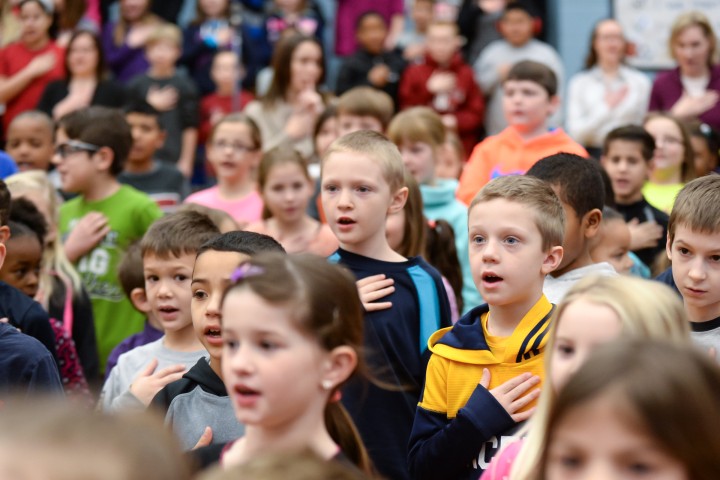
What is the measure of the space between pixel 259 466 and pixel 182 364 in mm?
2444

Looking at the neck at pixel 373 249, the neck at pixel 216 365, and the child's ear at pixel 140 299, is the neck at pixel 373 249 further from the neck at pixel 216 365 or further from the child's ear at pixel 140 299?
the child's ear at pixel 140 299

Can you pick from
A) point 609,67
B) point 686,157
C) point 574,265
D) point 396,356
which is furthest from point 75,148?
point 609,67

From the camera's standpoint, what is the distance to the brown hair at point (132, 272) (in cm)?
549

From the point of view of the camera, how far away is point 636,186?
22.0 ft

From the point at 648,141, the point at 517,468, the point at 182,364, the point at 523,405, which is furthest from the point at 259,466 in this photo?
the point at 648,141

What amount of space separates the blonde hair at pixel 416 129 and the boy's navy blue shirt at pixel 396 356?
2.45 m

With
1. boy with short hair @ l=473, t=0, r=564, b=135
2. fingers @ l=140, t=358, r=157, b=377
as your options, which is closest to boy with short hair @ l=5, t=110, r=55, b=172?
fingers @ l=140, t=358, r=157, b=377

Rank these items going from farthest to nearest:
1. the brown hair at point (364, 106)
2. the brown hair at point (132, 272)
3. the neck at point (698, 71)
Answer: the neck at point (698, 71)
the brown hair at point (364, 106)
the brown hair at point (132, 272)

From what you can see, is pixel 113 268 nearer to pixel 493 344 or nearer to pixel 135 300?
pixel 135 300

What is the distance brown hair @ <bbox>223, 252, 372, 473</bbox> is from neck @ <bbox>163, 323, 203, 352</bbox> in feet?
5.58

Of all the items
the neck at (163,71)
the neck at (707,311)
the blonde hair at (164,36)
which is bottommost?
the neck at (707,311)

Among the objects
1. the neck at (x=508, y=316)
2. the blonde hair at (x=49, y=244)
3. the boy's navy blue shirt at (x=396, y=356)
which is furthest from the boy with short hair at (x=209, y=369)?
the blonde hair at (x=49, y=244)

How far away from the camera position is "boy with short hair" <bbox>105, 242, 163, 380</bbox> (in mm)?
5359

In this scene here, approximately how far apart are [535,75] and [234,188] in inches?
84.3
